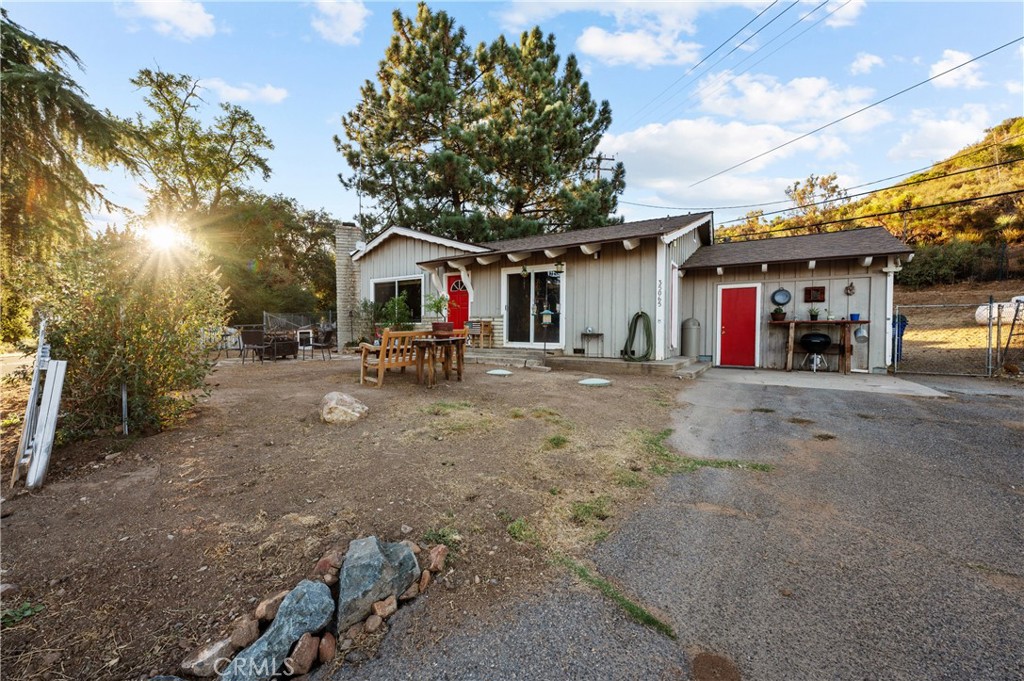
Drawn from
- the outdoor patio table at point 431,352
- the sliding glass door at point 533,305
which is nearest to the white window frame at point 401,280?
the sliding glass door at point 533,305

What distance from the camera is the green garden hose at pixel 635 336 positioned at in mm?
8519

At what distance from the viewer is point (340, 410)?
4121 millimetres

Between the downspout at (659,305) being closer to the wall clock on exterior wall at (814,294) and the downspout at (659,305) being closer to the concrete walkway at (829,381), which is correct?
the concrete walkway at (829,381)

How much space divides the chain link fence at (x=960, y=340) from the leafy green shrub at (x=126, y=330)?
37.0ft

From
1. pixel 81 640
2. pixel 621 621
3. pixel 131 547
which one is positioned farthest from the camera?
pixel 131 547

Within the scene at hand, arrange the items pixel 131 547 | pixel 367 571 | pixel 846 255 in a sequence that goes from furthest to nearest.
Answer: pixel 846 255, pixel 131 547, pixel 367 571

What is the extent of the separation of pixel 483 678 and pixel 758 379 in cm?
791

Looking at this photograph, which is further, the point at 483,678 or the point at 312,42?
→ the point at 312,42

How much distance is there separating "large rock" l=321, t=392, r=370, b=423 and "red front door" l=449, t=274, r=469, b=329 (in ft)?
22.9

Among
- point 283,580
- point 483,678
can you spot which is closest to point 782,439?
point 483,678

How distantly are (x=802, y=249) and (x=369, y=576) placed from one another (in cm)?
1105

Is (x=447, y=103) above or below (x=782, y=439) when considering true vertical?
above

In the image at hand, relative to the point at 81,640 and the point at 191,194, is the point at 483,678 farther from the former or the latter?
the point at 191,194

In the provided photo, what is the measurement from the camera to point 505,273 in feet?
34.1
